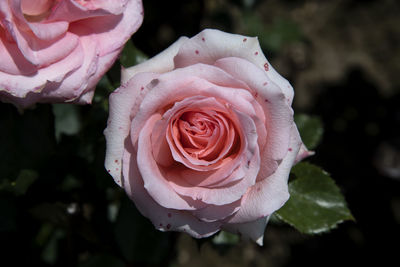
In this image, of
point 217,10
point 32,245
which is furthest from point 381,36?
point 32,245

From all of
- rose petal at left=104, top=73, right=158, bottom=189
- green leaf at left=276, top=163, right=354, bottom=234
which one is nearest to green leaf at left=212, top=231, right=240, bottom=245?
green leaf at left=276, top=163, right=354, bottom=234

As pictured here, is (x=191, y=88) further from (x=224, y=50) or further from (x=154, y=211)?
(x=154, y=211)

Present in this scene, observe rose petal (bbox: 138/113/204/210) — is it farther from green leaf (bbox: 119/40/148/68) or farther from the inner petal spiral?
green leaf (bbox: 119/40/148/68)

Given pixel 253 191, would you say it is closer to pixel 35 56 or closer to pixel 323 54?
pixel 35 56

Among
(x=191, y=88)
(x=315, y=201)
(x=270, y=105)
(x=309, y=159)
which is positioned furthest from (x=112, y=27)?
(x=309, y=159)

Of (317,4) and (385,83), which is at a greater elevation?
(317,4)

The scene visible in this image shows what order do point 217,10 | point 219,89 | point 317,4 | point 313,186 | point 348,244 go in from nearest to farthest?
point 219,89 < point 313,186 < point 217,10 < point 348,244 < point 317,4
